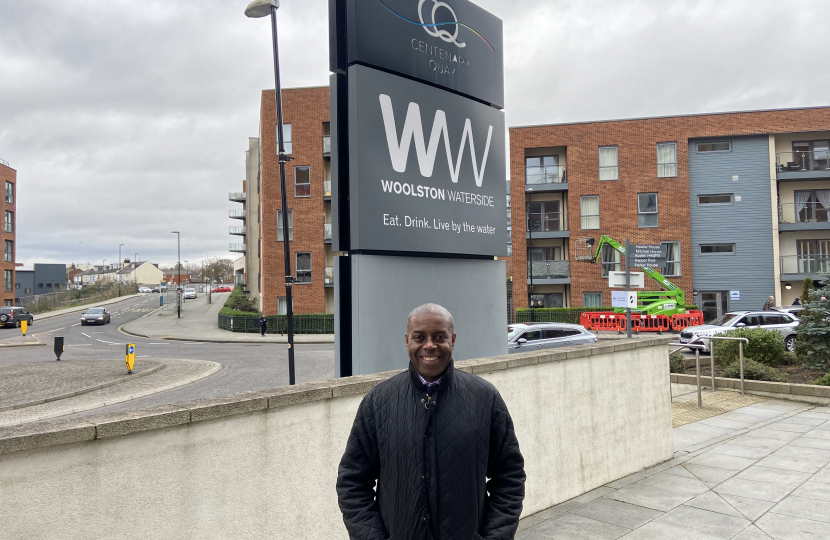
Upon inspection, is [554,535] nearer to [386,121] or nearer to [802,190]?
[386,121]

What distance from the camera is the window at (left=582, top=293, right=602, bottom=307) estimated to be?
1357 inches

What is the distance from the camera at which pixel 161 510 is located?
302cm

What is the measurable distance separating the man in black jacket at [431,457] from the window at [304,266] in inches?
1335

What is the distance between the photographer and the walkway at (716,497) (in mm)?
4949

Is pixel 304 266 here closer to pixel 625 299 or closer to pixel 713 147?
pixel 625 299

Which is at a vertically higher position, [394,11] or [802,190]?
[802,190]

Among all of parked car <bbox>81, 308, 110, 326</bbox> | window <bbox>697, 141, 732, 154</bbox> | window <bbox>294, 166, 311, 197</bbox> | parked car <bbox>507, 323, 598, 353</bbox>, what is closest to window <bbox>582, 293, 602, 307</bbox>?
window <bbox>697, 141, 732, 154</bbox>

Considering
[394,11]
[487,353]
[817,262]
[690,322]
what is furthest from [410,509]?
[817,262]

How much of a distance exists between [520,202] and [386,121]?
1239 inches

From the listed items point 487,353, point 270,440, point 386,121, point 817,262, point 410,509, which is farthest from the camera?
point 817,262

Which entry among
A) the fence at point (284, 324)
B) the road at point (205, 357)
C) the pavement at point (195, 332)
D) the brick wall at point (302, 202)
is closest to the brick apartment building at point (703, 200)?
the fence at point (284, 324)

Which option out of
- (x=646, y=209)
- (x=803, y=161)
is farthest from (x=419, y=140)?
(x=803, y=161)

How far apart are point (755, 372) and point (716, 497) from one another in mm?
8241

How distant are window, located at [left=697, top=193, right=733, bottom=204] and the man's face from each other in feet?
121
